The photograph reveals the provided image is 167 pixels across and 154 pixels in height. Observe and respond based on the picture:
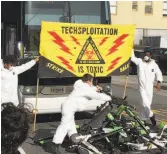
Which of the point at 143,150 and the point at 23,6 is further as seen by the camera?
the point at 23,6

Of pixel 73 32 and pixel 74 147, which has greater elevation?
pixel 73 32

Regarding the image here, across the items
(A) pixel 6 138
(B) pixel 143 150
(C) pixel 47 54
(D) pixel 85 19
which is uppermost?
(D) pixel 85 19

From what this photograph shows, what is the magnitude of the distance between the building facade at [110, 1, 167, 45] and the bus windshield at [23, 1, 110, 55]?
32.9 metres

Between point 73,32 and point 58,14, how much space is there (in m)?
1.08

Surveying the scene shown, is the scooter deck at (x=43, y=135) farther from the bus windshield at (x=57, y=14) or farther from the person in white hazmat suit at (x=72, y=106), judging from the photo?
the bus windshield at (x=57, y=14)

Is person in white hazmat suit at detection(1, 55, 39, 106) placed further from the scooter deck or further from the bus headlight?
the bus headlight

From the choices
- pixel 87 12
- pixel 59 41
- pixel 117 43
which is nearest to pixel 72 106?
pixel 59 41

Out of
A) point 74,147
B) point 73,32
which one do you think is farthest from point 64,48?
point 74,147

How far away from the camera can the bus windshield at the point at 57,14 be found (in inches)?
355

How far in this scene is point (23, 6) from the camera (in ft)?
29.5

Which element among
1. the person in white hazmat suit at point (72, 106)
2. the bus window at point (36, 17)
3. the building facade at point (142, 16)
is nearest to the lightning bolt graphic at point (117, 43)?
the bus window at point (36, 17)

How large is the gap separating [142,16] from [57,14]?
36.0 metres

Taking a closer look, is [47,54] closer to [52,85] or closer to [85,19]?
[52,85]

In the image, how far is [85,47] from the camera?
337 inches
